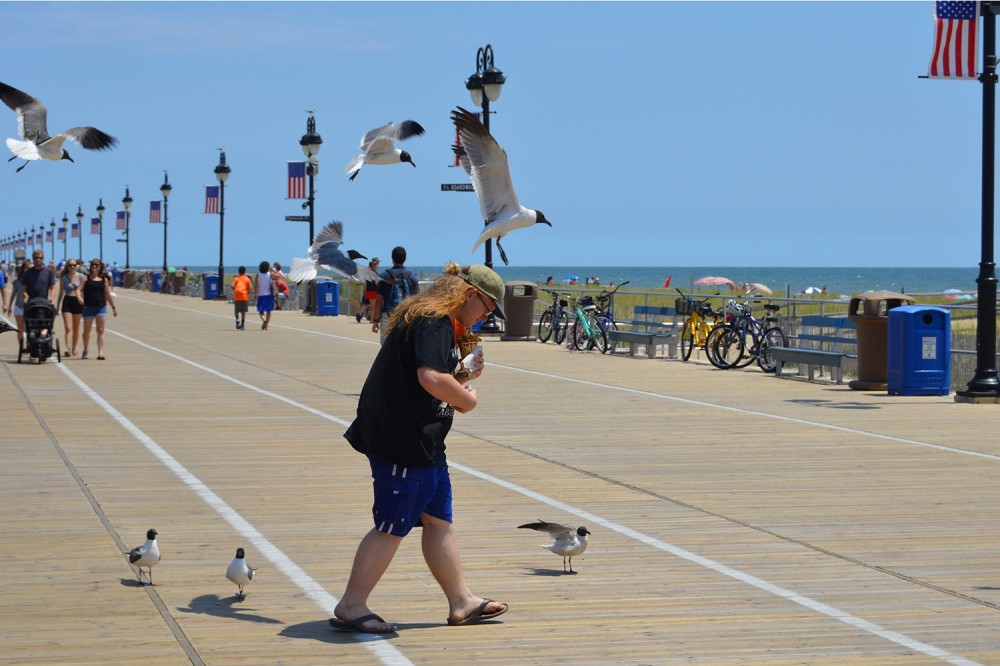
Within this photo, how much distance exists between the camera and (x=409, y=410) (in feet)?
22.1

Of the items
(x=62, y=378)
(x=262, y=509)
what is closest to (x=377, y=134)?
(x=62, y=378)

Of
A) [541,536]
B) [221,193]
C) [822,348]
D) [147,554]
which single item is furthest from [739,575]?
[221,193]

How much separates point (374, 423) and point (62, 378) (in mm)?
16220

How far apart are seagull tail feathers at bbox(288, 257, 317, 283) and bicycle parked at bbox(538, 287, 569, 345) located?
1186 centimetres

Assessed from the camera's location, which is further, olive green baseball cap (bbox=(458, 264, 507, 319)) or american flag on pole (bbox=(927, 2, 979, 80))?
american flag on pole (bbox=(927, 2, 979, 80))

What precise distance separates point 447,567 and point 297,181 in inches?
1720

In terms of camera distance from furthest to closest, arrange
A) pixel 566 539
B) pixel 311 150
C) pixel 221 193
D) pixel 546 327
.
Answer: pixel 221 193 → pixel 311 150 → pixel 546 327 → pixel 566 539

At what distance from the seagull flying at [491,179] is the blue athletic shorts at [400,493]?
305 inches

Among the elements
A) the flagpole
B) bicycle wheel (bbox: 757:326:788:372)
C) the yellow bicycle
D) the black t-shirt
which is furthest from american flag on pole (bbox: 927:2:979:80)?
the black t-shirt

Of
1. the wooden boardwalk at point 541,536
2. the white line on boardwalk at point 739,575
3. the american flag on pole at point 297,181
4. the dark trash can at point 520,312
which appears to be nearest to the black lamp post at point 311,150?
the american flag on pole at point 297,181

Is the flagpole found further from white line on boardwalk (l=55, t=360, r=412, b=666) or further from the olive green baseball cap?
the olive green baseball cap

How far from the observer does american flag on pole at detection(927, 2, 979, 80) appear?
1867cm

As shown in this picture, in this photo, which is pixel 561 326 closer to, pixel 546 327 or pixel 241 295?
pixel 546 327

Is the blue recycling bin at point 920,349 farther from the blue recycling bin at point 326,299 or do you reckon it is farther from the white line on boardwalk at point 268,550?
the blue recycling bin at point 326,299
